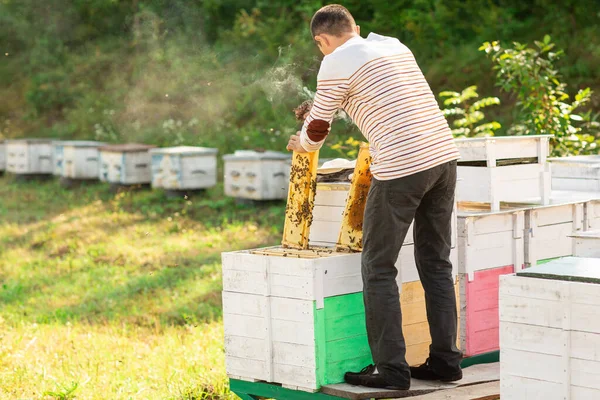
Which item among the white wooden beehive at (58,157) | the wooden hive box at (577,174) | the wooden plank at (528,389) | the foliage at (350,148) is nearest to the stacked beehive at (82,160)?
the white wooden beehive at (58,157)

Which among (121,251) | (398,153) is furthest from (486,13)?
(398,153)

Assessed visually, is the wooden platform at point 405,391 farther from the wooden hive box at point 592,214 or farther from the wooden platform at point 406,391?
the wooden hive box at point 592,214

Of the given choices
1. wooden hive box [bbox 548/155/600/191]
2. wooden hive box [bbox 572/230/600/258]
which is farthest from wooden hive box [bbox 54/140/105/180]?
wooden hive box [bbox 572/230/600/258]

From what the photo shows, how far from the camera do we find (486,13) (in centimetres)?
1243

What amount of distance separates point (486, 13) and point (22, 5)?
13.2 metres

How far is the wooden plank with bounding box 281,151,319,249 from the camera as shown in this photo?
373 cm

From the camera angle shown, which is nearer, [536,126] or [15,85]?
[536,126]

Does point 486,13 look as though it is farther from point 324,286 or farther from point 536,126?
point 324,286

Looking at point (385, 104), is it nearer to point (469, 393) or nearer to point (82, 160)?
point (469, 393)

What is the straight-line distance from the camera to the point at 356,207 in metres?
3.68

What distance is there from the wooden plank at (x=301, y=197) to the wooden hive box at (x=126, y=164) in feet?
27.2

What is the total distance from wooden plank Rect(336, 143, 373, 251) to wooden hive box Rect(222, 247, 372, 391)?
8 centimetres

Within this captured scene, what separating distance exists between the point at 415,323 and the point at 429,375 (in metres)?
0.27

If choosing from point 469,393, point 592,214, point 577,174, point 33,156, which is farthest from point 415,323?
point 33,156
